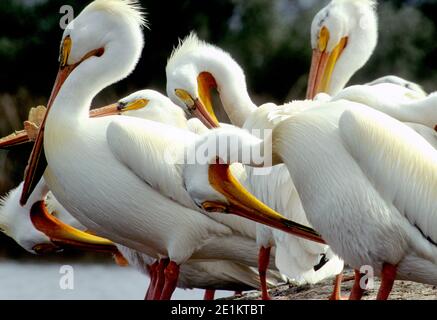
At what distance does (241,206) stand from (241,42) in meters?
14.4

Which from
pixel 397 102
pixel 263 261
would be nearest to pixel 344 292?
pixel 263 261

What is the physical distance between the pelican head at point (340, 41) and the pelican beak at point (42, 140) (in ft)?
7.70

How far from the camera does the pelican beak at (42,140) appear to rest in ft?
27.6

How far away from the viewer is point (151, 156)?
25.8 feet

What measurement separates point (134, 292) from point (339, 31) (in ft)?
19.1

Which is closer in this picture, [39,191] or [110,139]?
[110,139]

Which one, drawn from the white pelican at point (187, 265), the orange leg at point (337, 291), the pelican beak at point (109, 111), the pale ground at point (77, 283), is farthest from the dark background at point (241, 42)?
the orange leg at point (337, 291)

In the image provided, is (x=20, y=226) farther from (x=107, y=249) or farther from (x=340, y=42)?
(x=340, y=42)

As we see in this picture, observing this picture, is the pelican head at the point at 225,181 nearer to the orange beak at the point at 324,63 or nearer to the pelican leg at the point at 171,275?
the pelican leg at the point at 171,275

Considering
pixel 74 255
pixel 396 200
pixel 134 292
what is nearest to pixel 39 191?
pixel 396 200

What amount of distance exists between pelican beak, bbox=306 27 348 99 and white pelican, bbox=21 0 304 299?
2.26 meters

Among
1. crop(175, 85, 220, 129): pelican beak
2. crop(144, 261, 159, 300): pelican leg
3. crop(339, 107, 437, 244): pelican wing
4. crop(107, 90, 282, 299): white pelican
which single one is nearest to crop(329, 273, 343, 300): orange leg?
crop(107, 90, 282, 299): white pelican
